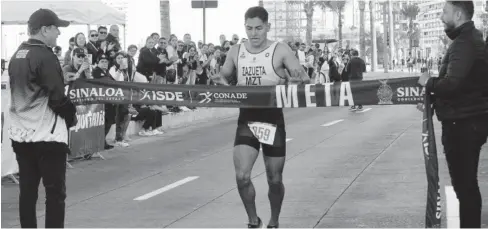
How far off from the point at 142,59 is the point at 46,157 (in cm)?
1402

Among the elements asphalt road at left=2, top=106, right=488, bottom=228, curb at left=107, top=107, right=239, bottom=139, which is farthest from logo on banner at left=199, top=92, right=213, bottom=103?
curb at left=107, top=107, right=239, bottom=139

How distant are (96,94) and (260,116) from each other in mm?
1734

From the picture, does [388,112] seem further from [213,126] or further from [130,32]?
[130,32]

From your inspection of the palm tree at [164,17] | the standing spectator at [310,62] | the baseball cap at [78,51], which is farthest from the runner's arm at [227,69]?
the standing spectator at [310,62]

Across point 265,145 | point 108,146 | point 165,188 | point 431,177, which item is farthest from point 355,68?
point 431,177

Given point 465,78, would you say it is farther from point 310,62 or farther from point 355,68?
point 310,62

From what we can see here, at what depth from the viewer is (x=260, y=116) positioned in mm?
8250

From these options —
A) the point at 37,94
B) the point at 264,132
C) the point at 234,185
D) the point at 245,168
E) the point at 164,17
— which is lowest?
the point at 234,185

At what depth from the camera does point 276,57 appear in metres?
8.21

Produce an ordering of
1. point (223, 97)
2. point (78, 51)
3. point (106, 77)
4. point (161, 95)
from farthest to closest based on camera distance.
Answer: point (78, 51) < point (106, 77) < point (161, 95) < point (223, 97)

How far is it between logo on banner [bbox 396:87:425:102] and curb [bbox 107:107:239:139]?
501 inches

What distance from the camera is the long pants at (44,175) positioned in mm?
7418

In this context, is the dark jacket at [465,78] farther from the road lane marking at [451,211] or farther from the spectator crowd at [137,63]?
the spectator crowd at [137,63]

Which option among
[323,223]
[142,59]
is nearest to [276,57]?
[323,223]
